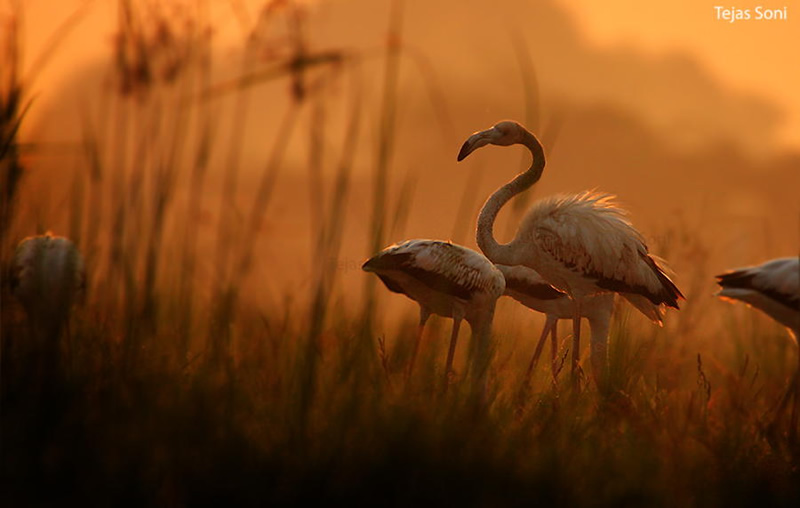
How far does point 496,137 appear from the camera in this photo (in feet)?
22.1

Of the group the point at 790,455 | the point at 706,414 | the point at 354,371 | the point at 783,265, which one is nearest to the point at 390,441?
the point at 354,371

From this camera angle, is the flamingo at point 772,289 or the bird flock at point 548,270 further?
the bird flock at point 548,270

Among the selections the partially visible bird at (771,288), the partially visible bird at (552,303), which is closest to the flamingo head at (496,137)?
the partially visible bird at (552,303)

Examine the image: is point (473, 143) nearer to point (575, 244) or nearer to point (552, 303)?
point (575, 244)

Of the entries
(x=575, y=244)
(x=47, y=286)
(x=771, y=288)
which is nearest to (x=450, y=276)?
(x=575, y=244)

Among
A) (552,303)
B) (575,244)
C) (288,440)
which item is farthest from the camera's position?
(552,303)

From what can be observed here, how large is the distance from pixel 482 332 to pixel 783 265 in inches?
67.7

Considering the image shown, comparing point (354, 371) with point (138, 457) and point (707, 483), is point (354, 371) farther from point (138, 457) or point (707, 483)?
point (707, 483)

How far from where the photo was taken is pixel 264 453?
3352mm

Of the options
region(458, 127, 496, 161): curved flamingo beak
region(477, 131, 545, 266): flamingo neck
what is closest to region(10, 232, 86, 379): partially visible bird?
region(458, 127, 496, 161): curved flamingo beak

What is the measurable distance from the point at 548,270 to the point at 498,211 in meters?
0.55

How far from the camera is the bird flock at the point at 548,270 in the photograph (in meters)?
5.83

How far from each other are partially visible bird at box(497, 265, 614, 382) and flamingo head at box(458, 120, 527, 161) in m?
1.13

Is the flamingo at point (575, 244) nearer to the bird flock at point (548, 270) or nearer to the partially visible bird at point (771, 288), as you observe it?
the bird flock at point (548, 270)
